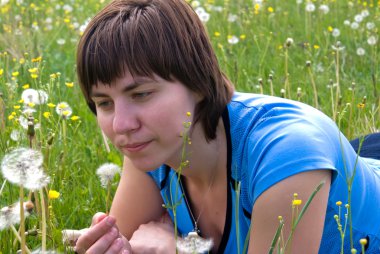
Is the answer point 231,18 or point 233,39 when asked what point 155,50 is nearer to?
point 233,39

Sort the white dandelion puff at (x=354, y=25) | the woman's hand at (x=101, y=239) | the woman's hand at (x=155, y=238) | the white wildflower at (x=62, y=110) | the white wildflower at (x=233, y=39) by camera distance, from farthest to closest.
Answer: the white dandelion puff at (x=354, y=25)
the white wildflower at (x=233, y=39)
the white wildflower at (x=62, y=110)
the woman's hand at (x=155, y=238)
the woman's hand at (x=101, y=239)

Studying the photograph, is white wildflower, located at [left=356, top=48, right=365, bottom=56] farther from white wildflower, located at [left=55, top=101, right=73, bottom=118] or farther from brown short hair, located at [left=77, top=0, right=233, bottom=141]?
brown short hair, located at [left=77, top=0, right=233, bottom=141]

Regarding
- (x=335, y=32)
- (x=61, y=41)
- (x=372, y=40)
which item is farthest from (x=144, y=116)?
(x=61, y=41)

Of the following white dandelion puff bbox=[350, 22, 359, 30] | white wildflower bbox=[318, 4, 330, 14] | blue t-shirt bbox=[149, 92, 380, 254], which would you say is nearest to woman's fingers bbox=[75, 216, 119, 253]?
blue t-shirt bbox=[149, 92, 380, 254]

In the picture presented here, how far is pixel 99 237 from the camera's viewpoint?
2.14 m

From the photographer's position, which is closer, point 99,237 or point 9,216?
point 9,216

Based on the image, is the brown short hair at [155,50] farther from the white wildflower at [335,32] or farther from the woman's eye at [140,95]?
the white wildflower at [335,32]

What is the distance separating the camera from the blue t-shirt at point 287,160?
1880 millimetres

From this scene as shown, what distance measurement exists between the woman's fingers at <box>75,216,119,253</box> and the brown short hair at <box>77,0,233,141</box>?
0.31 metres

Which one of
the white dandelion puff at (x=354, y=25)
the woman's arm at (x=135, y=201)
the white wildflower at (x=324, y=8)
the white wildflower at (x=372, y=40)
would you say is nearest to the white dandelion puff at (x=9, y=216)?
the woman's arm at (x=135, y=201)

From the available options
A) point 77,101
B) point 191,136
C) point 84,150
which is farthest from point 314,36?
point 191,136

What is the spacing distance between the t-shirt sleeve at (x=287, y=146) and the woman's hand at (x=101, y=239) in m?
0.37

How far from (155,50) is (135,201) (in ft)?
2.09

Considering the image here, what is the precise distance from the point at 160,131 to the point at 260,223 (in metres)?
0.30
